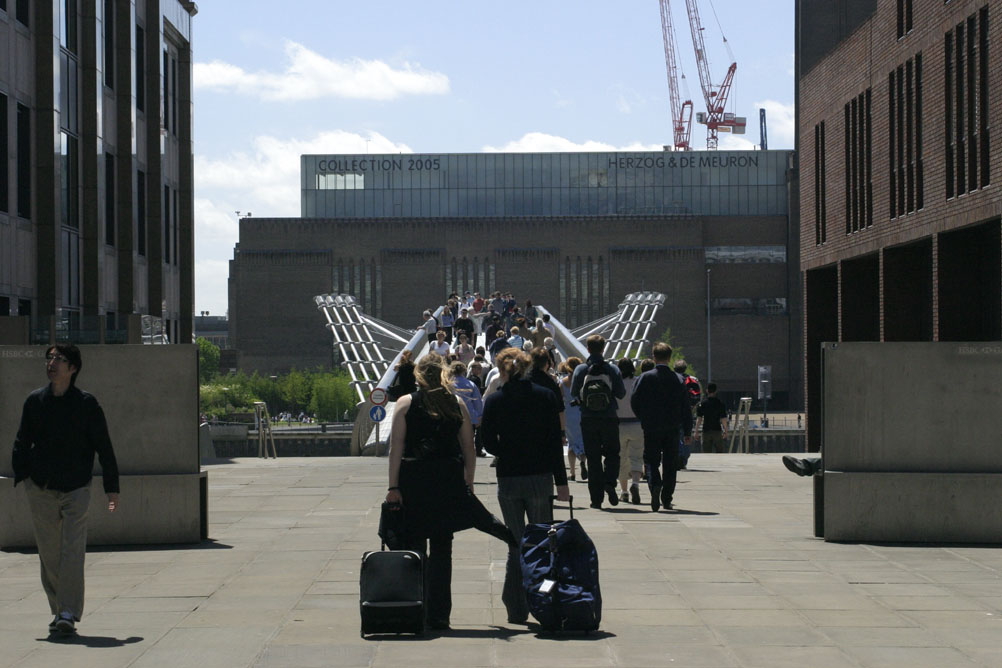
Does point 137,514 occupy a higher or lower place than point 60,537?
lower

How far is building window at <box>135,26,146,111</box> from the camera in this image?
36.4 metres

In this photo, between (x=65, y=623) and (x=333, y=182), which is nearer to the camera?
(x=65, y=623)

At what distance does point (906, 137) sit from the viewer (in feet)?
101

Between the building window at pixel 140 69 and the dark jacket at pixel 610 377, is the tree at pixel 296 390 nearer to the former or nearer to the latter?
the building window at pixel 140 69

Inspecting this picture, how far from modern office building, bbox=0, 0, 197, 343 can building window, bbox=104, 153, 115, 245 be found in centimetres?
4

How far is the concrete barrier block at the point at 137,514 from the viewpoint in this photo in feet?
38.9

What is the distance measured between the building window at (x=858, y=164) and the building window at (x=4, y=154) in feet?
60.7

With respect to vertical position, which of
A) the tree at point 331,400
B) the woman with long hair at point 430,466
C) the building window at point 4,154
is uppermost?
the building window at point 4,154

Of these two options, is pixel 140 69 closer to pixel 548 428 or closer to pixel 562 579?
pixel 548 428

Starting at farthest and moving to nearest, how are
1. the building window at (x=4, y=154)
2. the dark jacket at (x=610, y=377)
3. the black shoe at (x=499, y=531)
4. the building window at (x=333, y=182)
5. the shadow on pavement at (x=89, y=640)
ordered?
1. the building window at (x=333, y=182)
2. the building window at (x=4, y=154)
3. the dark jacket at (x=610, y=377)
4. the black shoe at (x=499, y=531)
5. the shadow on pavement at (x=89, y=640)

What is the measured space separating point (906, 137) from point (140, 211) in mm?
18172

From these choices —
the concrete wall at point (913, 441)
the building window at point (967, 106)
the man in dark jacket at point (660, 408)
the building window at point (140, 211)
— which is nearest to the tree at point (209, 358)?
the building window at point (140, 211)

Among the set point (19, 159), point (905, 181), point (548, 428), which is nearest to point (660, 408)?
point (548, 428)

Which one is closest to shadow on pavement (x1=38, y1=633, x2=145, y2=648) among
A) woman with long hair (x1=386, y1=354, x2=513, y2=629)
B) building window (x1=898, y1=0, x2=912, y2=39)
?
woman with long hair (x1=386, y1=354, x2=513, y2=629)
